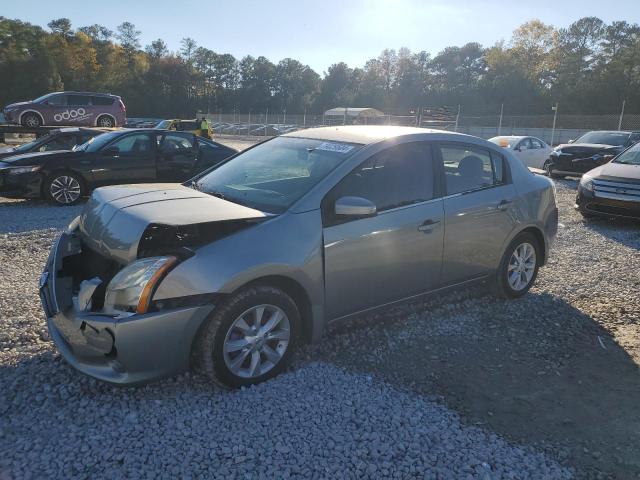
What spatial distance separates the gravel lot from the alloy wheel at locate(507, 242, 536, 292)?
1.39ft

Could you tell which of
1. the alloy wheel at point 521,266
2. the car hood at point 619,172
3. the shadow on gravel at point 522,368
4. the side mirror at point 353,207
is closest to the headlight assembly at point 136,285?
the side mirror at point 353,207

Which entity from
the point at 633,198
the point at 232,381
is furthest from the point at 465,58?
the point at 232,381

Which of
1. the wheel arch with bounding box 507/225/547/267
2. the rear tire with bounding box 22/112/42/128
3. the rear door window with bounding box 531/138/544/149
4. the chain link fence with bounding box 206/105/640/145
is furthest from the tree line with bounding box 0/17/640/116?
the wheel arch with bounding box 507/225/547/267

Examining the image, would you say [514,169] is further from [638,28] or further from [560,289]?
[638,28]

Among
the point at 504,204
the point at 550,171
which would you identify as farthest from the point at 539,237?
the point at 550,171

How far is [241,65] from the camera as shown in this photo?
382 ft

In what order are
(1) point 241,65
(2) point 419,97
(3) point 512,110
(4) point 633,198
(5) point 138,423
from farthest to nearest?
1. (1) point 241,65
2. (2) point 419,97
3. (3) point 512,110
4. (4) point 633,198
5. (5) point 138,423

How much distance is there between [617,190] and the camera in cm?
852

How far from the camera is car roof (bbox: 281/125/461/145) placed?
160 inches

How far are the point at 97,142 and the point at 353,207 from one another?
8.11 metres

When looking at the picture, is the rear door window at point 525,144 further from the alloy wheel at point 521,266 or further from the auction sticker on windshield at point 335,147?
the auction sticker on windshield at point 335,147

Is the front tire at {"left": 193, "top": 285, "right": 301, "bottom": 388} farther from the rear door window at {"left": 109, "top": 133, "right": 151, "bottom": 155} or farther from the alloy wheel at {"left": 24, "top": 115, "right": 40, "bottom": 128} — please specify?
the alloy wheel at {"left": 24, "top": 115, "right": 40, "bottom": 128}

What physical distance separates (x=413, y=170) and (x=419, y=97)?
299 feet

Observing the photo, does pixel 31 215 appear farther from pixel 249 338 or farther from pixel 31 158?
pixel 249 338
